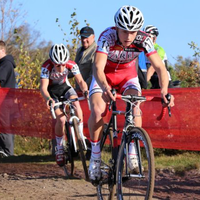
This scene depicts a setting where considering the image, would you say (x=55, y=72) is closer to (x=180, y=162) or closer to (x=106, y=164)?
(x=180, y=162)

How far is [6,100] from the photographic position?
11.3 metres

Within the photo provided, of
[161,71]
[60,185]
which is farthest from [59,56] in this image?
[161,71]

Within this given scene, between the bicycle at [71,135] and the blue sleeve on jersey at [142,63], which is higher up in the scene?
the blue sleeve on jersey at [142,63]

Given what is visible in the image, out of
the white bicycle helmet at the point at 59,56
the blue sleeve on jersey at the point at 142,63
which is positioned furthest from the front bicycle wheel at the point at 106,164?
the blue sleeve on jersey at the point at 142,63

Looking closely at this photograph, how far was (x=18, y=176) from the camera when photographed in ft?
29.3

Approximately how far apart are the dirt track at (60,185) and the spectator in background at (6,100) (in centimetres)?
214

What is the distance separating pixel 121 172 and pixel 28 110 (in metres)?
5.94

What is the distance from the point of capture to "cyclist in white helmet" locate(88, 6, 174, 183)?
19.0 feet

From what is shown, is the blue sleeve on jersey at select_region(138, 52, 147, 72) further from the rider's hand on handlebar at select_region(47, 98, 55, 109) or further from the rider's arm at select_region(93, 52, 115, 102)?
the rider's arm at select_region(93, 52, 115, 102)

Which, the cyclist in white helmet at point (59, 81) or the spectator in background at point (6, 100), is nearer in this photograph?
the cyclist in white helmet at point (59, 81)

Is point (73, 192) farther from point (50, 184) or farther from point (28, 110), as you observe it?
point (28, 110)

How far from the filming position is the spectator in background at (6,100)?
11.4 m

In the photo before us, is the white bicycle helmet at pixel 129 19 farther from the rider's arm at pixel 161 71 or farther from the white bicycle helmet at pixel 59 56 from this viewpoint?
the white bicycle helmet at pixel 59 56

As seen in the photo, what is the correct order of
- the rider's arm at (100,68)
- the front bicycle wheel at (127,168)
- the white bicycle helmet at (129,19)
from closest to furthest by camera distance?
the front bicycle wheel at (127,168), the rider's arm at (100,68), the white bicycle helmet at (129,19)
